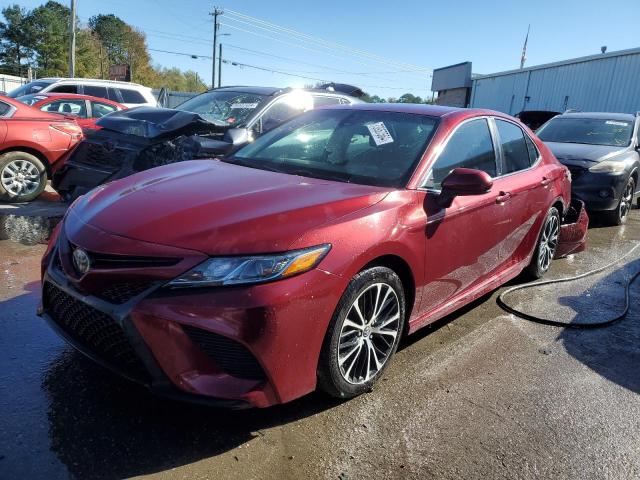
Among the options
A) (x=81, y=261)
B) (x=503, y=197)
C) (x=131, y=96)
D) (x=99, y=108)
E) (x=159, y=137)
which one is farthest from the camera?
(x=131, y=96)

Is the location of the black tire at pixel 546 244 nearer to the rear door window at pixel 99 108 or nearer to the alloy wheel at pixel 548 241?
the alloy wheel at pixel 548 241

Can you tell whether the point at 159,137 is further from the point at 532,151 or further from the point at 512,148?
the point at 532,151

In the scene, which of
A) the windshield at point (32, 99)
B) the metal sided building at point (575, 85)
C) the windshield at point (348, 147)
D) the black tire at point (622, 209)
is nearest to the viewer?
the windshield at point (348, 147)

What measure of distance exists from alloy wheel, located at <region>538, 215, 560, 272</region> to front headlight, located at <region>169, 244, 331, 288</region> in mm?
3310

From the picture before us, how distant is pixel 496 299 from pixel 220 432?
2.94m

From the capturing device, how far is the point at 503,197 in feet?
12.7

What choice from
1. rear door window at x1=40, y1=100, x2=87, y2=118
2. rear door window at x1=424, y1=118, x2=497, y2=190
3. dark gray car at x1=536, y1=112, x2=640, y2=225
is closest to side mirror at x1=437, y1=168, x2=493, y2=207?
rear door window at x1=424, y1=118, x2=497, y2=190

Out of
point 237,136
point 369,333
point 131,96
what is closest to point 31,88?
point 131,96

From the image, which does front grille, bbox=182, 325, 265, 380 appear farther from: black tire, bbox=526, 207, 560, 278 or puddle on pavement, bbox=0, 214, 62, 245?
puddle on pavement, bbox=0, 214, 62, 245

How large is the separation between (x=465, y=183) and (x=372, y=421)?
1438 millimetres

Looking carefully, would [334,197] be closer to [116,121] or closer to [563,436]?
[563,436]

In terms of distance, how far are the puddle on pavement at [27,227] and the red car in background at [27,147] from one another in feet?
3.44

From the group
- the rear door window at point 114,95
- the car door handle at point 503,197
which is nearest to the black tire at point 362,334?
the car door handle at point 503,197

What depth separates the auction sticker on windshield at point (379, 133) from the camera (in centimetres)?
349
